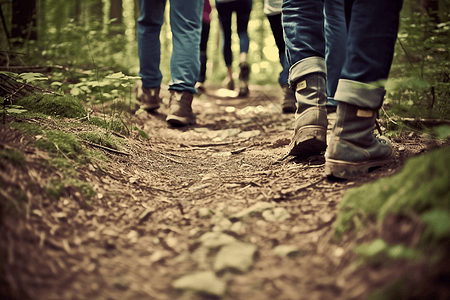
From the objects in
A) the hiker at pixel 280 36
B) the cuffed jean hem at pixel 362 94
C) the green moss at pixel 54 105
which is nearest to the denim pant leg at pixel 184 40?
the hiker at pixel 280 36

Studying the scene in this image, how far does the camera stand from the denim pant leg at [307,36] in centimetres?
196

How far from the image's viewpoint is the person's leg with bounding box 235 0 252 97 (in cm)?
511

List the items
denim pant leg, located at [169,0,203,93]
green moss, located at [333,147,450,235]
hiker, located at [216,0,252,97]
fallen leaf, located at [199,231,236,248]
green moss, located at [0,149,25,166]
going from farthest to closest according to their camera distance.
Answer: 1. hiker, located at [216,0,252,97]
2. denim pant leg, located at [169,0,203,93]
3. green moss, located at [0,149,25,166]
4. fallen leaf, located at [199,231,236,248]
5. green moss, located at [333,147,450,235]

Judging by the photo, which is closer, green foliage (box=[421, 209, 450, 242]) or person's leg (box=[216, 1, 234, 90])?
green foliage (box=[421, 209, 450, 242])

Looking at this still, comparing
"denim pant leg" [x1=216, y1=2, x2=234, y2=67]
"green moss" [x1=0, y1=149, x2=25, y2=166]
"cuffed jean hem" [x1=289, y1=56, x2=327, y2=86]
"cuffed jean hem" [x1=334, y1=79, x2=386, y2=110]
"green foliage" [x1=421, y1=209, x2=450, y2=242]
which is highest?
"denim pant leg" [x1=216, y1=2, x2=234, y2=67]

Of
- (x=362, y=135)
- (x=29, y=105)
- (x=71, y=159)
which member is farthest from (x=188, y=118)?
(x=362, y=135)

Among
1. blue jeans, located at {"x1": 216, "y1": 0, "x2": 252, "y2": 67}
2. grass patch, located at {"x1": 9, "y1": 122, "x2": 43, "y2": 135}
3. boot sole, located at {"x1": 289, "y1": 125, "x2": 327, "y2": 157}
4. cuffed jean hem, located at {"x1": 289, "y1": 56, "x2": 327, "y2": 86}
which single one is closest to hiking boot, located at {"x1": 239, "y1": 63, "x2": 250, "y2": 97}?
blue jeans, located at {"x1": 216, "y1": 0, "x2": 252, "y2": 67}

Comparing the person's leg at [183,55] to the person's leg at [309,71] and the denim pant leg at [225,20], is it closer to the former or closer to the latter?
the person's leg at [309,71]

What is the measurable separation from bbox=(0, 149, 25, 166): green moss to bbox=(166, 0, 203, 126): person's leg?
202 centimetres

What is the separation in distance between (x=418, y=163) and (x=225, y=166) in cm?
140

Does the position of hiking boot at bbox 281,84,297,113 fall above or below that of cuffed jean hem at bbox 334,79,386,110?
below

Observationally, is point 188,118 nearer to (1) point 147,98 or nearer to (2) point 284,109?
(1) point 147,98

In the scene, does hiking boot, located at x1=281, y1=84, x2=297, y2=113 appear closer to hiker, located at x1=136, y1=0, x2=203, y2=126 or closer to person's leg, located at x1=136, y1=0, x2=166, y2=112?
hiker, located at x1=136, y1=0, x2=203, y2=126

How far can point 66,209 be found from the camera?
1329 mm
